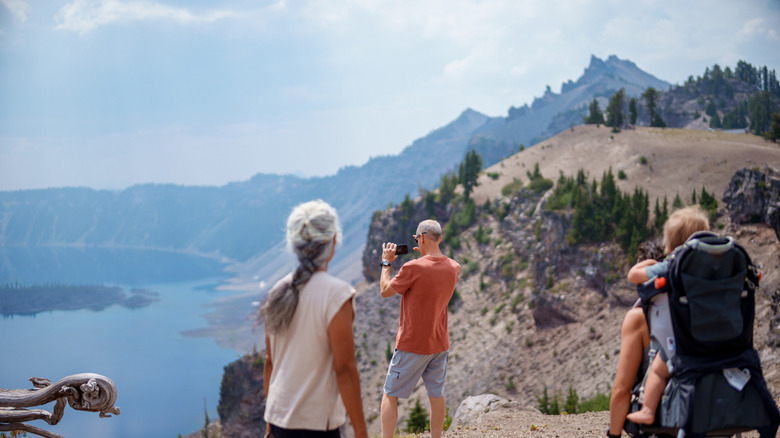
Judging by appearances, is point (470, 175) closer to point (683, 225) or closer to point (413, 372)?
point (413, 372)

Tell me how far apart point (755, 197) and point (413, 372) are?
37.7 metres

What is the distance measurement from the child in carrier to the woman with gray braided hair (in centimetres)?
223

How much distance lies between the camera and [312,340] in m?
3.74

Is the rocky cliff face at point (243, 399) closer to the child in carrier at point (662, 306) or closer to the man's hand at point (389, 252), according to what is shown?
the man's hand at point (389, 252)

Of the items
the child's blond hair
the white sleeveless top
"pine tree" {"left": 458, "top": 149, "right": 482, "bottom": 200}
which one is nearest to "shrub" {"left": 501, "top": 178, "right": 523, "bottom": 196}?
"pine tree" {"left": 458, "top": 149, "right": 482, "bottom": 200}

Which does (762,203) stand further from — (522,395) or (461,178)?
(461,178)

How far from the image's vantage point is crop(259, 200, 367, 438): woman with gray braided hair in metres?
3.70

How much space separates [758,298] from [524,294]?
28147 millimetres

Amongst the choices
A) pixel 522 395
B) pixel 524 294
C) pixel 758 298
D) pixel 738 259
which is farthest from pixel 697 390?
pixel 524 294

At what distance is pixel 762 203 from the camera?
1348 inches

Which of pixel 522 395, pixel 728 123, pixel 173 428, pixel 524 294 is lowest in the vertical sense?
pixel 173 428

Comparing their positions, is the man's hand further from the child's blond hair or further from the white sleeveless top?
the child's blond hair

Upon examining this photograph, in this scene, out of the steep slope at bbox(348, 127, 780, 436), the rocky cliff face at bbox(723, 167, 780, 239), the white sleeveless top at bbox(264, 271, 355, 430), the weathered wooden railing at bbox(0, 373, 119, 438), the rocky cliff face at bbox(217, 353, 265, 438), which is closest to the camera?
the white sleeveless top at bbox(264, 271, 355, 430)

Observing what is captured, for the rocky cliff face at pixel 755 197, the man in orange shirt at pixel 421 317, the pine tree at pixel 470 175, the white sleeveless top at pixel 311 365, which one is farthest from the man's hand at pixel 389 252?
the pine tree at pixel 470 175
